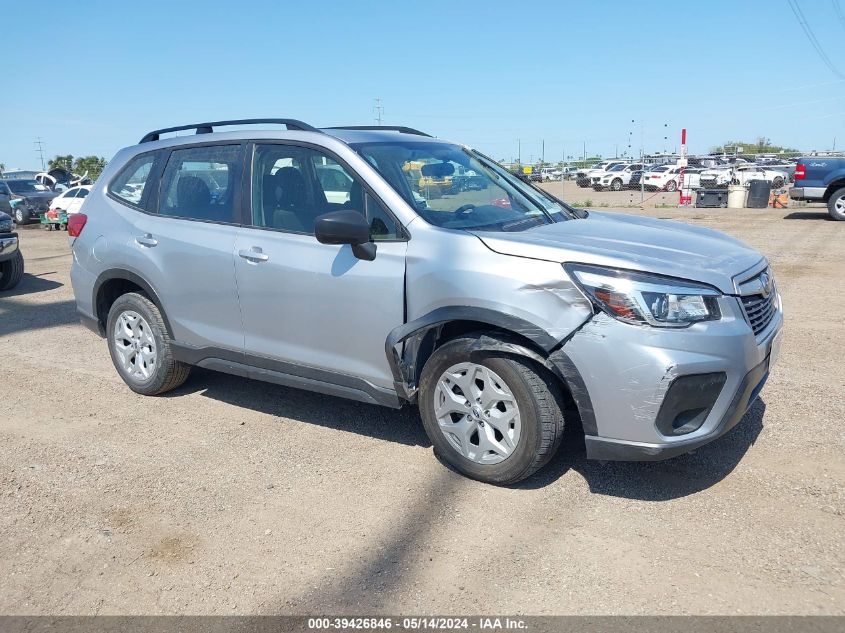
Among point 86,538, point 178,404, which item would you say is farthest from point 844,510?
point 178,404

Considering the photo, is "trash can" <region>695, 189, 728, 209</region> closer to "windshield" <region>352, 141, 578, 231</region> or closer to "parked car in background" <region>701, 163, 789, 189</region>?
"parked car in background" <region>701, 163, 789, 189</region>

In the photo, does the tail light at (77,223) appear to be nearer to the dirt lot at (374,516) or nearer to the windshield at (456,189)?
the dirt lot at (374,516)

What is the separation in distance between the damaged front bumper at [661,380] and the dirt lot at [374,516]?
431 mm

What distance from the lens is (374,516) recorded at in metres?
3.71

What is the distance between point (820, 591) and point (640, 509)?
2.97ft

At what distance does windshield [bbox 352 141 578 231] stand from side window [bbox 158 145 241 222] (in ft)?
3.17

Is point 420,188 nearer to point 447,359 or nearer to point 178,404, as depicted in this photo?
point 447,359

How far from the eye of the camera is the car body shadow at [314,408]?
15.8ft

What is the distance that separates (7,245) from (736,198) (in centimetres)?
1980

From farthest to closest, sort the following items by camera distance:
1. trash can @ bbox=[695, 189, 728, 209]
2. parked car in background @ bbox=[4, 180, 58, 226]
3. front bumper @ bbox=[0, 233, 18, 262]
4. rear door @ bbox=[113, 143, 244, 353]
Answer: parked car in background @ bbox=[4, 180, 58, 226] < trash can @ bbox=[695, 189, 728, 209] < front bumper @ bbox=[0, 233, 18, 262] < rear door @ bbox=[113, 143, 244, 353]

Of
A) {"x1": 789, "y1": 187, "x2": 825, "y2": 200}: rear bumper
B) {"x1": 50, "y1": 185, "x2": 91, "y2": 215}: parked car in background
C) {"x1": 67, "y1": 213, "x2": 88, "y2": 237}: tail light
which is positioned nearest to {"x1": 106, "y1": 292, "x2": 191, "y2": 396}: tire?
{"x1": 67, "y1": 213, "x2": 88, "y2": 237}: tail light

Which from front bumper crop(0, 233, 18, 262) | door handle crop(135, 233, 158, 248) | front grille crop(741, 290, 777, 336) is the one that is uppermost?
door handle crop(135, 233, 158, 248)

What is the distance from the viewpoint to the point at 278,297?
4.47 meters

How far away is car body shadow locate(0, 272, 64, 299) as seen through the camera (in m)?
10.3
